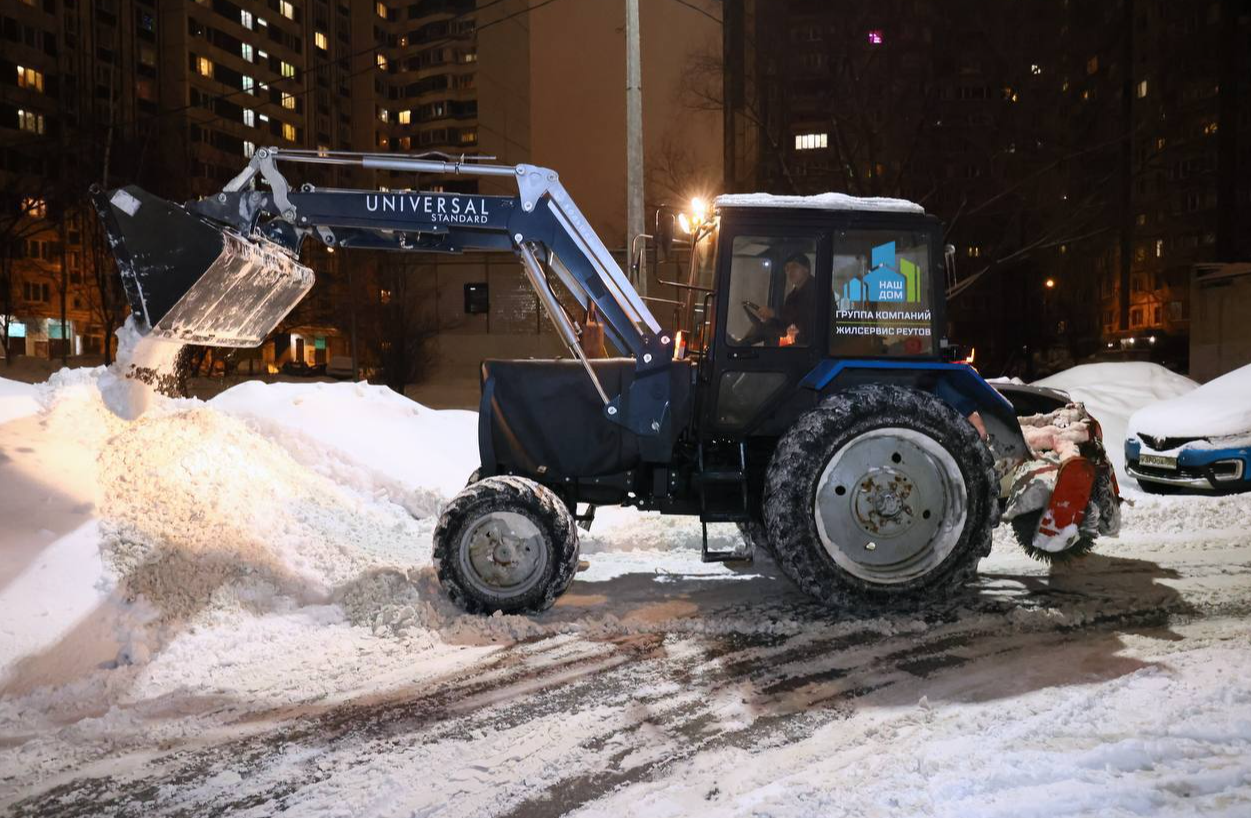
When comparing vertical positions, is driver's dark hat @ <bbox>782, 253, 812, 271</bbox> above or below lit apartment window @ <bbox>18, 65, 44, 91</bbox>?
below

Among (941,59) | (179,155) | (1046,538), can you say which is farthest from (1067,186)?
(179,155)

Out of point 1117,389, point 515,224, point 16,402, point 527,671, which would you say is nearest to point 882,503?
point 527,671

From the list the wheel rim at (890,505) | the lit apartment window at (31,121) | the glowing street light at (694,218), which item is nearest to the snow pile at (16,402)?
the glowing street light at (694,218)

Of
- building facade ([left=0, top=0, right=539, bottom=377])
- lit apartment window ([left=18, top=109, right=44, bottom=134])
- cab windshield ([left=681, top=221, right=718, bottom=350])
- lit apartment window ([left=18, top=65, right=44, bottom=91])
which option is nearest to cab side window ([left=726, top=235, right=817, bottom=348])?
cab windshield ([left=681, top=221, right=718, bottom=350])

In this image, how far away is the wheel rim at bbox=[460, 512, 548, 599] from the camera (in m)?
5.79

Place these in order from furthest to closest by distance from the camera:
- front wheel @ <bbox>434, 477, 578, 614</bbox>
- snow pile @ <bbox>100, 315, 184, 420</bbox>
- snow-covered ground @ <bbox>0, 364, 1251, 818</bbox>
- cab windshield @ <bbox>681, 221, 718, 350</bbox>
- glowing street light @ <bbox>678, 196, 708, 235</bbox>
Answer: snow pile @ <bbox>100, 315, 184, 420</bbox>
glowing street light @ <bbox>678, 196, 708, 235</bbox>
cab windshield @ <bbox>681, 221, 718, 350</bbox>
front wheel @ <bbox>434, 477, 578, 614</bbox>
snow-covered ground @ <bbox>0, 364, 1251, 818</bbox>

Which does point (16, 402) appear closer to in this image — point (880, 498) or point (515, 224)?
point (515, 224)

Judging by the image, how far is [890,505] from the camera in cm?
566

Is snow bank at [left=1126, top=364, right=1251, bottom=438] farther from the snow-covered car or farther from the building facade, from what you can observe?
the building facade

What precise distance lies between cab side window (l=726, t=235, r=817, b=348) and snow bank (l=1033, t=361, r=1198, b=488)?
26.7 feet

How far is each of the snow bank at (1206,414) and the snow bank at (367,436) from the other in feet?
26.1

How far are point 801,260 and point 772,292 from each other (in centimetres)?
28

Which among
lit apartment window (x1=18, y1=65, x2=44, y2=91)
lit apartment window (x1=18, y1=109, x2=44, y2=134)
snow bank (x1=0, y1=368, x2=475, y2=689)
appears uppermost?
lit apartment window (x1=18, y1=65, x2=44, y2=91)

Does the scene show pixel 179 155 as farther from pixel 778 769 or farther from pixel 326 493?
pixel 778 769
